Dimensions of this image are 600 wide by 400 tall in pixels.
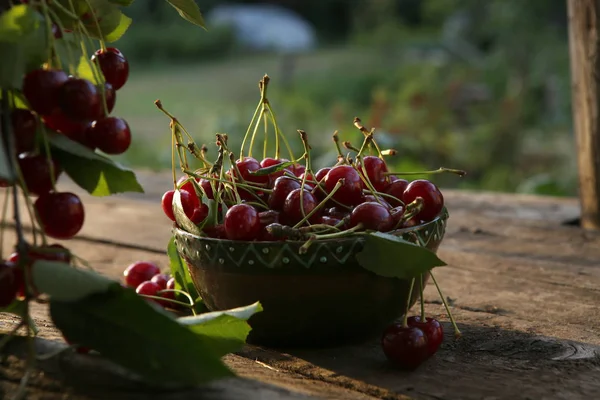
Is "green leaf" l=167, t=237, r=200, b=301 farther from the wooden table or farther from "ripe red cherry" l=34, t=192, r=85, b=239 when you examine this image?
"ripe red cherry" l=34, t=192, r=85, b=239

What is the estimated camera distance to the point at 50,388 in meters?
0.76

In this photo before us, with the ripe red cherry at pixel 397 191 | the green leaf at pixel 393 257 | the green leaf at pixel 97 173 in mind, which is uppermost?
the green leaf at pixel 97 173

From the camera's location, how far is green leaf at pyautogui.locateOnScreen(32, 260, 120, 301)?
671mm

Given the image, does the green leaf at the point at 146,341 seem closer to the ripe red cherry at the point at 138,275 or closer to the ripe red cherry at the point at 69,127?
the ripe red cherry at the point at 69,127

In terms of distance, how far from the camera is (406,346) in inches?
33.1

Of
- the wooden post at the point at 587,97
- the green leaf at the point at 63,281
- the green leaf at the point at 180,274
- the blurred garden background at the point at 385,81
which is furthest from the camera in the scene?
the blurred garden background at the point at 385,81

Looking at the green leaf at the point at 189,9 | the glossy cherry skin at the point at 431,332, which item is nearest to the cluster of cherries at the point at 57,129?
the green leaf at the point at 189,9

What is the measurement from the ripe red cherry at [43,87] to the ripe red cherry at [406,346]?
15.3 inches

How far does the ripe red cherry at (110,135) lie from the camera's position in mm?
740

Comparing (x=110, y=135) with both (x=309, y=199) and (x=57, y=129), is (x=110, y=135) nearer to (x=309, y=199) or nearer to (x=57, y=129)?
(x=57, y=129)

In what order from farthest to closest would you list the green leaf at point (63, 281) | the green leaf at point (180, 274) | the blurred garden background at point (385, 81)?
1. the blurred garden background at point (385, 81)
2. the green leaf at point (180, 274)
3. the green leaf at point (63, 281)

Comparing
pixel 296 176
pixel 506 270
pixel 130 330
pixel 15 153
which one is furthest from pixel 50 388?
pixel 506 270

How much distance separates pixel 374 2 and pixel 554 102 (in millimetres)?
3214

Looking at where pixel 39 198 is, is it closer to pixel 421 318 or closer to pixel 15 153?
pixel 15 153
